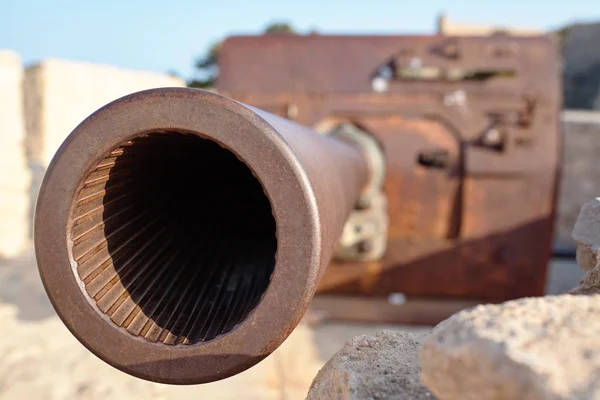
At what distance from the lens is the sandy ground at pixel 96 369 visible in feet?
8.69

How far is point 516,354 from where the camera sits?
24.5 inches

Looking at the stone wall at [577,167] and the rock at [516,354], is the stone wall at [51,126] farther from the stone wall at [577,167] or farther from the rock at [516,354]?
the rock at [516,354]

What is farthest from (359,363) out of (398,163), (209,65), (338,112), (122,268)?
(209,65)

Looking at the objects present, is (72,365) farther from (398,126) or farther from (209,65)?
(209,65)

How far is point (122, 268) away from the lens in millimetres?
1022

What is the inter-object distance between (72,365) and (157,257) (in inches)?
78.6

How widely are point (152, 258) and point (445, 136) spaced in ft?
7.61

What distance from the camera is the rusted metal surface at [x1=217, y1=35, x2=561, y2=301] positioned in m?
3.13

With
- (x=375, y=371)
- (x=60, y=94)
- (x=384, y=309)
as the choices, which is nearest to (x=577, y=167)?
(x=384, y=309)

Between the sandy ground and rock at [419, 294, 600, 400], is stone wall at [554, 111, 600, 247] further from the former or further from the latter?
rock at [419, 294, 600, 400]

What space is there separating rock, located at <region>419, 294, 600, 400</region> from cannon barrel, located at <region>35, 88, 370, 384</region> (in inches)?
8.2

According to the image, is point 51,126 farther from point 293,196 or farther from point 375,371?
point 293,196

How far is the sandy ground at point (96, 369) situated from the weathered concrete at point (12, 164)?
1649mm

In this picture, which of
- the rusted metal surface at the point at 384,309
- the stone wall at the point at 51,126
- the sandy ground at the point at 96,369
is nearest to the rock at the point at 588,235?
the sandy ground at the point at 96,369
